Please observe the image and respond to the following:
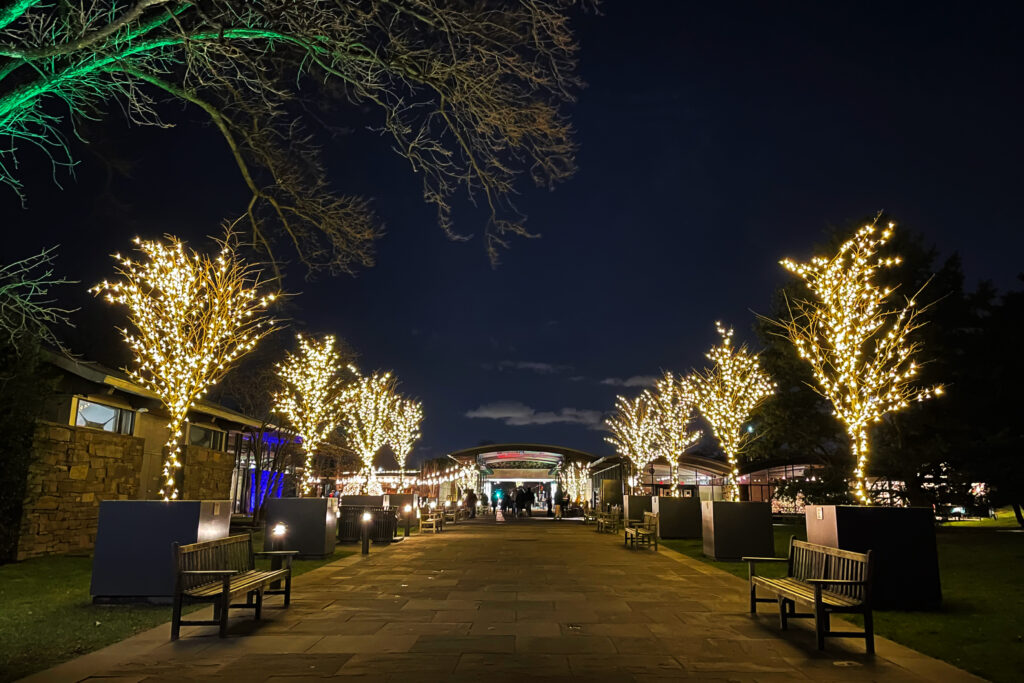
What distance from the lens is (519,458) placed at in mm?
56062

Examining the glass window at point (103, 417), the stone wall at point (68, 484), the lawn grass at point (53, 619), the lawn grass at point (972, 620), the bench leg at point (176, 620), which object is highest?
the glass window at point (103, 417)

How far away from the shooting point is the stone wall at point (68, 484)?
1483 cm

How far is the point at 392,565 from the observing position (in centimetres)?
1491

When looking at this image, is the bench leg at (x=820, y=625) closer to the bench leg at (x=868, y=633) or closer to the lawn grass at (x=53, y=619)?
the bench leg at (x=868, y=633)

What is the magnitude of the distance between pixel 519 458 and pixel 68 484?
1639 inches

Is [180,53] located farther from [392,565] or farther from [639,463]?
[639,463]

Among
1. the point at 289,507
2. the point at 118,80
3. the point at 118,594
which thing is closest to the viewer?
the point at 118,80

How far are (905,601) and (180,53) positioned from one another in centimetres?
1138

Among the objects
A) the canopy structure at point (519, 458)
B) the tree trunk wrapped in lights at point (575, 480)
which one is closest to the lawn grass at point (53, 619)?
the canopy structure at point (519, 458)

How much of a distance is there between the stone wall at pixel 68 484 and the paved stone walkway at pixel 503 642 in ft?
21.5

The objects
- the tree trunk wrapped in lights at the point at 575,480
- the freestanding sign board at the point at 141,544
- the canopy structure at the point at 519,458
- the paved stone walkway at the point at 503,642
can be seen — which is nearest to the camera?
the paved stone walkway at the point at 503,642

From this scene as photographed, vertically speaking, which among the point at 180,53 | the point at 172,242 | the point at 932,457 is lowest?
the point at 932,457

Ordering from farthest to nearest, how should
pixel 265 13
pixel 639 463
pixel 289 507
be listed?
pixel 639 463
pixel 289 507
pixel 265 13

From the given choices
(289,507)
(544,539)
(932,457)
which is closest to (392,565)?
(289,507)
